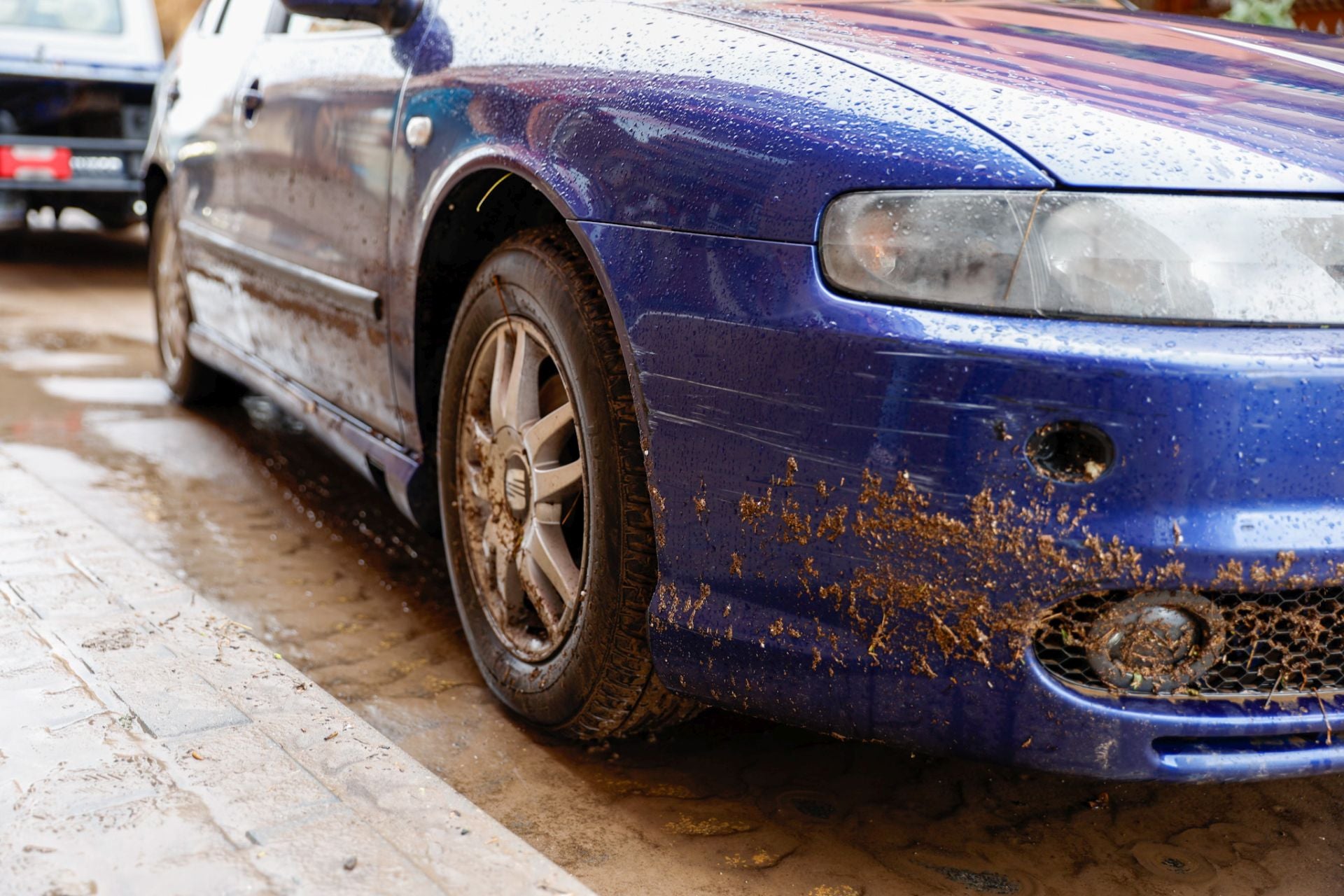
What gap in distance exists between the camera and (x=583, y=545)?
82.8 inches

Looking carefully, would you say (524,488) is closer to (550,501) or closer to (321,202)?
(550,501)

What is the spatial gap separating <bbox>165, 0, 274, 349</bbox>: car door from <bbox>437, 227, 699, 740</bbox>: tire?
5.11ft

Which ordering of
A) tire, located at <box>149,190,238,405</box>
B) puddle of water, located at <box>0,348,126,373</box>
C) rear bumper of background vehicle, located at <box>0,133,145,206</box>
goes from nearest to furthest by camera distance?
1. tire, located at <box>149,190,238,405</box>
2. puddle of water, located at <box>0,348,126,373</box>
3. rear bumper of background vehicle, located at <box>0,133,145,206</box>

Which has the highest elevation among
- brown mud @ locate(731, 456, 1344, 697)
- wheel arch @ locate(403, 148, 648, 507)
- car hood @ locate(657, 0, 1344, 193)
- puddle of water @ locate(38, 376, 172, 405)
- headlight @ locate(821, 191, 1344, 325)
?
car hood @ locate(657, 0, 1344, 193)

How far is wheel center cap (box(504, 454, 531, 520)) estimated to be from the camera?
7.59 feet

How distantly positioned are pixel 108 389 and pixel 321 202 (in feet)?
8.62

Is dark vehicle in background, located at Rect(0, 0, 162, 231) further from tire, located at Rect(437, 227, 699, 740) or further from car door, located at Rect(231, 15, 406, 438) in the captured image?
tire, located at Rect(437, 227, 699, 740)

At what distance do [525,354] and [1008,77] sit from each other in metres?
0.94

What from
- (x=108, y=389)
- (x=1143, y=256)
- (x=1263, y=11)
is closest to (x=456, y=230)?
(x=1143, y=256)

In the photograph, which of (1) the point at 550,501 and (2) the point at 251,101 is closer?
(1) the point at 550,501

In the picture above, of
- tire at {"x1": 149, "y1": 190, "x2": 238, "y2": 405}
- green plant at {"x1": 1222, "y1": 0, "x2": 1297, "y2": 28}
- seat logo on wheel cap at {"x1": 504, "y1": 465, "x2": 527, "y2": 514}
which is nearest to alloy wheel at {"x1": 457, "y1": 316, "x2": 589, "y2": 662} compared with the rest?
seat logo on wheel cap at {"x1": 504, "y1": 465, "x2": 527, "y2": 514}

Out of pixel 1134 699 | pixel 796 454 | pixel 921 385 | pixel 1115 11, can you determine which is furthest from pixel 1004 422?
pixel 1115 11

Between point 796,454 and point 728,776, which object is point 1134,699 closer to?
point 796,454

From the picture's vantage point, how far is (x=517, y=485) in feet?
7.67
